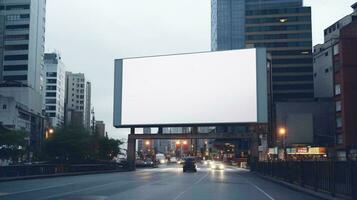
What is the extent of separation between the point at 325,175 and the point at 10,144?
52.4 meters

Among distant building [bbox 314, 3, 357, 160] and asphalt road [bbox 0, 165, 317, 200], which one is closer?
asphalt road [bbox 0, 165, 317, 200]

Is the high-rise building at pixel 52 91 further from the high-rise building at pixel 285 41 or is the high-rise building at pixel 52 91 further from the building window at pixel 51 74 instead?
the high-rise building at pixel 285 41

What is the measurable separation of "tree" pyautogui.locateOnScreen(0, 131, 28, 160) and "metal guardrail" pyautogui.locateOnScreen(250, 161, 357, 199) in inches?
1518

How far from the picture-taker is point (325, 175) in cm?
2339

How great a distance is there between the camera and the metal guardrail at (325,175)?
1916 cm

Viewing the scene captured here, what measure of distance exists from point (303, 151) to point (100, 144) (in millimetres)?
36021

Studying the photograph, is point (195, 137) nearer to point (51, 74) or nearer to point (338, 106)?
point (338, 106)

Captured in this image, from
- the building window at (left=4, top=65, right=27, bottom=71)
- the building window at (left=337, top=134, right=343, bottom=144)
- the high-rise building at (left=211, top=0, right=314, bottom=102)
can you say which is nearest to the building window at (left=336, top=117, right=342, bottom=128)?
the building window at (left=337, top=134, right=343, bottom=144)

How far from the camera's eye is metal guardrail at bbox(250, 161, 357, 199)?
62.8 ft

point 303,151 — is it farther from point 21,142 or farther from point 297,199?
point 297,199

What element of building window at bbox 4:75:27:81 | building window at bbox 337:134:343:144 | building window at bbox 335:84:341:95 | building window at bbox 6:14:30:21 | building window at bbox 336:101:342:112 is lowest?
building window at bbox 337:134:343:144

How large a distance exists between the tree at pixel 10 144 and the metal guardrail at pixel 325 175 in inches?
1518

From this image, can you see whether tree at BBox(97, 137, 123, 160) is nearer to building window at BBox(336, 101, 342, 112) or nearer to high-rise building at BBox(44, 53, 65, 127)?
building window at BBox(336, 101, 342, 112)

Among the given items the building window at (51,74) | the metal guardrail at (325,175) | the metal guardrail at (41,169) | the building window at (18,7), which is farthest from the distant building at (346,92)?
the building window at (51,74)
